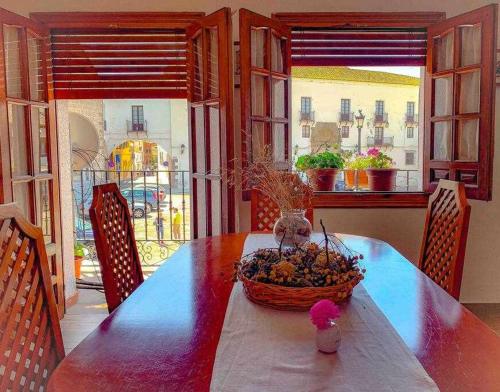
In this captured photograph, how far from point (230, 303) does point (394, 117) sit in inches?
141

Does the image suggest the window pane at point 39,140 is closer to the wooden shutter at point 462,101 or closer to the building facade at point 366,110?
the building facade at point 366,110

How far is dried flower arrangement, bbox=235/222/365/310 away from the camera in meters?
1.40

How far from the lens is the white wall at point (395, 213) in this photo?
340 centimetres

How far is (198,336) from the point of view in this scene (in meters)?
1.26

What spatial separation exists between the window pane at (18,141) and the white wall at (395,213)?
830 mm

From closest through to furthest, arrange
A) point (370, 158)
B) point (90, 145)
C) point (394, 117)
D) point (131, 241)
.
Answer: point (131, 241)
point (370, 158)
point (394, 117)
point (90, 145)

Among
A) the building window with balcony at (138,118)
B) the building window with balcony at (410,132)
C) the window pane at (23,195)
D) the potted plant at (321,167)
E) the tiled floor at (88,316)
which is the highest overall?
the building window with balcony at (138,118)

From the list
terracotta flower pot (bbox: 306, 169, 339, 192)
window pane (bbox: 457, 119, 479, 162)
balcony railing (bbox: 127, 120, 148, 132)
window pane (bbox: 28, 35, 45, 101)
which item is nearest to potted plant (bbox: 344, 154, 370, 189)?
terracotta flower pot (bbox: 306, 169, 339, 192)

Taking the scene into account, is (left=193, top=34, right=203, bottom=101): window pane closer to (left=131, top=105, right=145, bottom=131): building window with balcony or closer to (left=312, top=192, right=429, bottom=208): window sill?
(left=312, top=192, right=429, bottom=208): window sill

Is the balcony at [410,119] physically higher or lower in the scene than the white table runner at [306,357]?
higher

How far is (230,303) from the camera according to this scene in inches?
58.7

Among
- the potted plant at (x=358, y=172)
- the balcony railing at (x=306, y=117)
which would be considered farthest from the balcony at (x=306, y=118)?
the potted plant at (x=358, y=172)

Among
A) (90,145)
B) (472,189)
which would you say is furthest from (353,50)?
(90,145)

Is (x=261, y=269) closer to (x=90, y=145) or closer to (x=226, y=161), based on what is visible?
(x=226, y=161)
